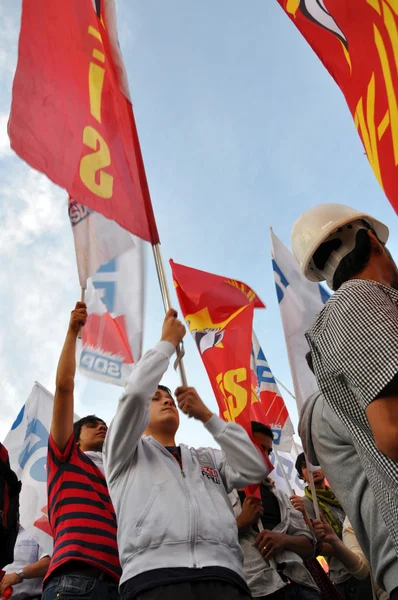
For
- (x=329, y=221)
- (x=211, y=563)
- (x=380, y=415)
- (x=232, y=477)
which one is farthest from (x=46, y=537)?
(x=380, y=415)

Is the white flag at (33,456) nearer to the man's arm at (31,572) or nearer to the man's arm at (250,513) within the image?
the man's arm at (31,572)

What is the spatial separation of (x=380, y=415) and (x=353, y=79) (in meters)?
1.75

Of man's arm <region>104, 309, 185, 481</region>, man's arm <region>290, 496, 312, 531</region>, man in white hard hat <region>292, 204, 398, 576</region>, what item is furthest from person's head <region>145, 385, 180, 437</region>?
man in white hard hat <region>292, 204, 398, 576</region>

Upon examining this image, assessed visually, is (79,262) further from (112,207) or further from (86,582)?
(86,582)

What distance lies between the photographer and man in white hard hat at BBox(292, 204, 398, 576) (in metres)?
1.29

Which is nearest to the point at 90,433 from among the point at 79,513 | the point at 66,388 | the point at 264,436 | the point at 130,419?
the point at 66,388

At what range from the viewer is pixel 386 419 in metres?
1.27

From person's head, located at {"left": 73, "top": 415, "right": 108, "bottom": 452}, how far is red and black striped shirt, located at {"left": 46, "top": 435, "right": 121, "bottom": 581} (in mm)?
600

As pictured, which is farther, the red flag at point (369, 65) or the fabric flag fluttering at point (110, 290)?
the fabric flag fluttering at point (110, 290)

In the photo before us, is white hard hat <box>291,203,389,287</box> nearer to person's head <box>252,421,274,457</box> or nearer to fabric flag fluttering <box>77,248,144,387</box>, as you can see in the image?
fabric flag fluttering <box>77,248,144,387</box>

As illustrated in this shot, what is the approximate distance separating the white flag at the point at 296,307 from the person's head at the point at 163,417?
1.55 m

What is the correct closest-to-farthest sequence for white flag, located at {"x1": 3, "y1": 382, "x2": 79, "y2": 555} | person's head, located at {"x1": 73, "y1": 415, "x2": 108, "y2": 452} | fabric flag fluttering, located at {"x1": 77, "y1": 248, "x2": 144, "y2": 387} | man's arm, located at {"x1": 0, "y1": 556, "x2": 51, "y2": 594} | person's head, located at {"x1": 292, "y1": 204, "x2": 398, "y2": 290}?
person's head, located at {"x1": 292, "y1": 204, "x2": 398, "y2": 290} → person's head, located at {"x1": 73, "y1": 415, "x2": 108, "y2": 452} → man's arm, located at {"x1": 0, "y1": 556, "x2": 51, "y2": 594} → fabric flag fluttering, located at {"x1": 77, "y1": 248, "x2": 144, "y2": 387} → white flag, located at {"x1": 3, "y1": 382, "x2": 79, "y2": 555}

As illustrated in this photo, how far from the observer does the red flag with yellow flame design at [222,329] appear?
14.6ft

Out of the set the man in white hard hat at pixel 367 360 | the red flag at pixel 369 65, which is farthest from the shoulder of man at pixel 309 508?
the red flag at pixel 369 65
